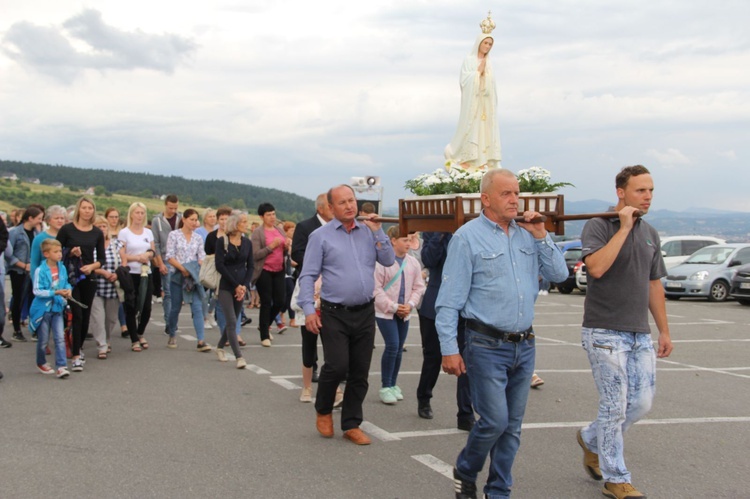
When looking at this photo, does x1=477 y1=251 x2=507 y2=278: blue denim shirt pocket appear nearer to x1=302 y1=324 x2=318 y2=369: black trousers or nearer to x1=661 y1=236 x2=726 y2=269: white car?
x1=302 y1=324 x2=318 y2=369: black trousers

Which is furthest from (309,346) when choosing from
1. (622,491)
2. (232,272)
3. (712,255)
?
(712,255)

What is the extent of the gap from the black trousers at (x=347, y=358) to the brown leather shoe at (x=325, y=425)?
0.05 m

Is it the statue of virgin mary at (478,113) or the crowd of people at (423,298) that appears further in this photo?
the statue of virgin mary at (478,113)

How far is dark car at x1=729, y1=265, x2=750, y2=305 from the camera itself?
2034 centimetres

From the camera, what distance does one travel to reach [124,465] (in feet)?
18.8

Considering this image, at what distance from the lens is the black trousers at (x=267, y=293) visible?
1203 cm

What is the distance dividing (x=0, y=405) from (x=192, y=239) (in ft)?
15.1

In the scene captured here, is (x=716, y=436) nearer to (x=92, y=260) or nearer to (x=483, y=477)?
(x=483, y=477)

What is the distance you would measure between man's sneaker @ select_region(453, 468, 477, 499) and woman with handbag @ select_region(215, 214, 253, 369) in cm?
570

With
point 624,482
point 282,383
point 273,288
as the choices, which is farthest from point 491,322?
point 273,288

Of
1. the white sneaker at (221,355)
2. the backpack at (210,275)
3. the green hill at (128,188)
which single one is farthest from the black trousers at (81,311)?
the green hill at (128,188)

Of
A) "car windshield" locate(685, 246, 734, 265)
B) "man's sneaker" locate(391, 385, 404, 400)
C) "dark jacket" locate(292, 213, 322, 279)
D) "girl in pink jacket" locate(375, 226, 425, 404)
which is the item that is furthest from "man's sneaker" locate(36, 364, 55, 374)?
"car windshield" locate(685, 246, 734, 265)

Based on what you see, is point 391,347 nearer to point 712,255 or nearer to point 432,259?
point 432,259

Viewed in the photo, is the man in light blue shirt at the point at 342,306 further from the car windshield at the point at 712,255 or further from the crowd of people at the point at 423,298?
the car windshield at the point at 712,255
